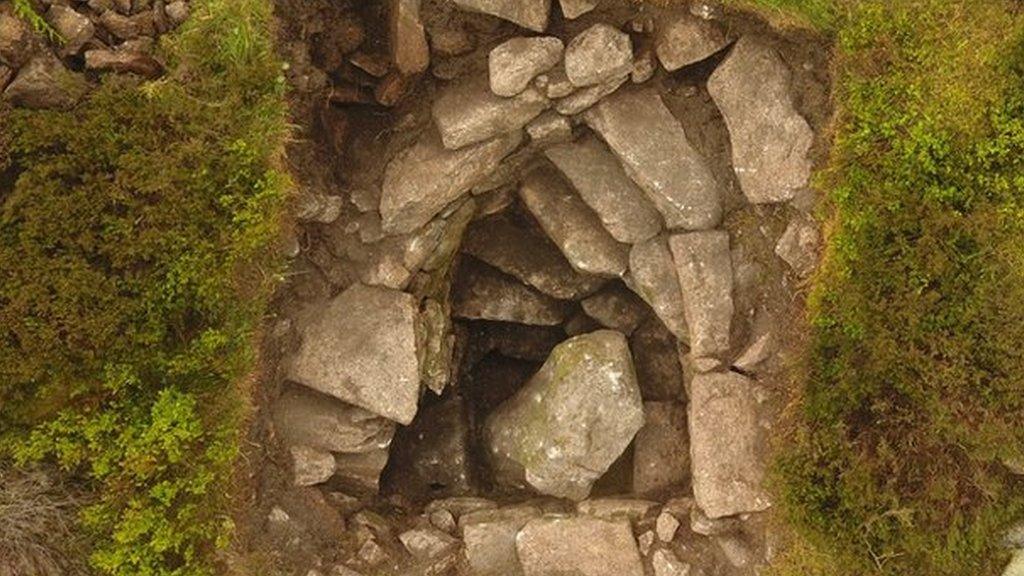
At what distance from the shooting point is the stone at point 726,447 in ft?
21.0

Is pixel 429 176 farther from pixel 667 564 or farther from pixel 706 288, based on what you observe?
pixel 667 564

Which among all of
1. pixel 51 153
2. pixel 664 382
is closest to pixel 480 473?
pixel 664 382

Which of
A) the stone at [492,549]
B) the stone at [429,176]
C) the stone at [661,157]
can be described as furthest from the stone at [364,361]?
the stone at [661,157]

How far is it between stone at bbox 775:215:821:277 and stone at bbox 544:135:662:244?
106 centimetres

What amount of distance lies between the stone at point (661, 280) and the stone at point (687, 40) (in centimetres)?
140

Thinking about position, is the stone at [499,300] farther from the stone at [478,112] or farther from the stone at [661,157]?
the stone at [661,157]

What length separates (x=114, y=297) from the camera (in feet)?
18.3

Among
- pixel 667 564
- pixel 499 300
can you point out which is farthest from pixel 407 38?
pixel 667 564

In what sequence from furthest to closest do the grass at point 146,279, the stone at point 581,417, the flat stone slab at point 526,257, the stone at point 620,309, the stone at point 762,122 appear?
1. the flat stone slab at point 526,257
2. the stone at point 620,309
3. the stone at point 581,417
4. the stone at point 762,122
5. the grass at point 146,279

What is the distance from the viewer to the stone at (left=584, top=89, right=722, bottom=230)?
6.72 meters

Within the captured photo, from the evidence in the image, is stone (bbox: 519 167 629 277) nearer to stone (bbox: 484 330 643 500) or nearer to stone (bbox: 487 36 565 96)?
stone (bbox: 484 330 643 500)

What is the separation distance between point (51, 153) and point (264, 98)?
1.34m

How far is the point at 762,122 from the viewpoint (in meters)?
6.36

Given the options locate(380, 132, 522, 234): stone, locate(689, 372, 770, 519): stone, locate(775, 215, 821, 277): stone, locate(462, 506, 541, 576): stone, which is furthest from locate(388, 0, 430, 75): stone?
locate(462, 506, 541, 576): stone
